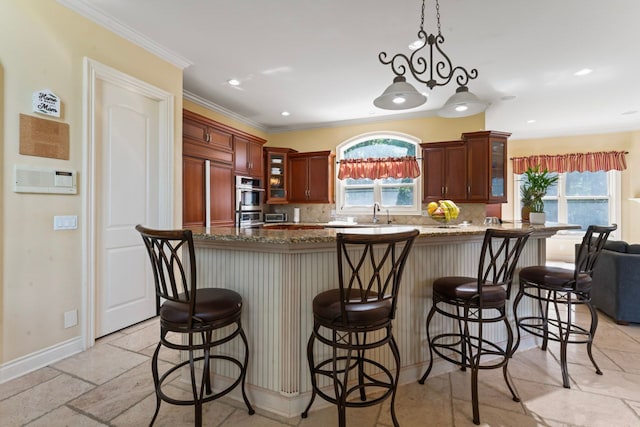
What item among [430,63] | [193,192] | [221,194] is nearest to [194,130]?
[193,192]

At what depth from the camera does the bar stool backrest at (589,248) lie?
7.23 feet

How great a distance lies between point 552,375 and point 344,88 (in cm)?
375

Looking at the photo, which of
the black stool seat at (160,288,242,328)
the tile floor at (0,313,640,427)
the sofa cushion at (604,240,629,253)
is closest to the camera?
the black stool seat at (160,288,242,328)

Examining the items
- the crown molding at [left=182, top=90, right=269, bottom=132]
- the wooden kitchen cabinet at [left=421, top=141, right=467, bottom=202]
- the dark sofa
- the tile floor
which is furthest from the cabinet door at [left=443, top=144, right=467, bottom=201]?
the crown molding at [left=182, top=90, right=269, bottom=132]

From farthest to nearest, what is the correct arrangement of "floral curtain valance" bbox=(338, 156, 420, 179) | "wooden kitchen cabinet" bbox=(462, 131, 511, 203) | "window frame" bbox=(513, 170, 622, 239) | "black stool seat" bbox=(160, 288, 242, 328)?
"window frame" bbox=(513, 170, 622, 239) → "floral curtain valance" bbox=(338, 156, 420, 179) → "wooden kitchen cabinet" bbox=(462, 131, 511, 203) → "black stool seat" bbox=(160, 288, 242, 328)

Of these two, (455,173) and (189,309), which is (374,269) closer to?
(189,309)

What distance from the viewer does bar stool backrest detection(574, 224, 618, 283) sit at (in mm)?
2203

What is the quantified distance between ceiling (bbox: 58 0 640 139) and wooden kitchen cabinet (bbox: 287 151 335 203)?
3.40 ft

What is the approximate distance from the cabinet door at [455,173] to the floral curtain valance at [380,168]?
20.2 inches

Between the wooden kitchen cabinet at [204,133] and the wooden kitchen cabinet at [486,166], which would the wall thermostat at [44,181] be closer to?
the wooden kitchen cabinet at [204,133]

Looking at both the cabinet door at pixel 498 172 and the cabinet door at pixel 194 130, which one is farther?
the cabinet door at pixel 498 172

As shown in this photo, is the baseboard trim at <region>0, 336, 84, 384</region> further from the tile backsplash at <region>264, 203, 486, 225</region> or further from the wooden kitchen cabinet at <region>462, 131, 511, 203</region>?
the wooden kitchen cabinet at <region>462, 131, 511, 203</region>

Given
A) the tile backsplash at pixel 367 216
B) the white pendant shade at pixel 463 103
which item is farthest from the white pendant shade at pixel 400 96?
the tile backsplash at pixel 367 216

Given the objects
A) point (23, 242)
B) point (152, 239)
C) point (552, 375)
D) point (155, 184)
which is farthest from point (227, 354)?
point (552, 375)
